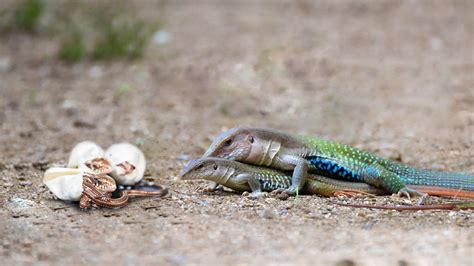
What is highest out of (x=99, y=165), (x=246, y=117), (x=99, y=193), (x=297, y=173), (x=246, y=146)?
(x=246, y=117)

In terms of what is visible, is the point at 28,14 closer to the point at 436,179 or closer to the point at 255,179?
the point at 255,179

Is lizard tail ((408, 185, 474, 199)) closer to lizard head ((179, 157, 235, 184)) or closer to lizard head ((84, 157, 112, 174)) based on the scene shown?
lizard head ((179, 157, 235, 184))

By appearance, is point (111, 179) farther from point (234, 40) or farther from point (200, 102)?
point (234, 40)

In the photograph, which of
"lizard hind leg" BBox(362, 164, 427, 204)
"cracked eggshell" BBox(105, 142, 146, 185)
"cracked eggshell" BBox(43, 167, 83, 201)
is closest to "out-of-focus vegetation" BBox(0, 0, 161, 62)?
"cracked eggshell" BBox(105, 142, 146, 185)

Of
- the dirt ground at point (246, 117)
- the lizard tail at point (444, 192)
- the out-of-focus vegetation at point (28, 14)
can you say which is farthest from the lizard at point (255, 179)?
the out-of-focus vegetation at point (28, 14)

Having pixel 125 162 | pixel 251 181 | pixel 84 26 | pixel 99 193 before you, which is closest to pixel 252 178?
pixel 251 181

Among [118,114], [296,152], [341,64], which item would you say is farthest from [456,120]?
[118,114]
